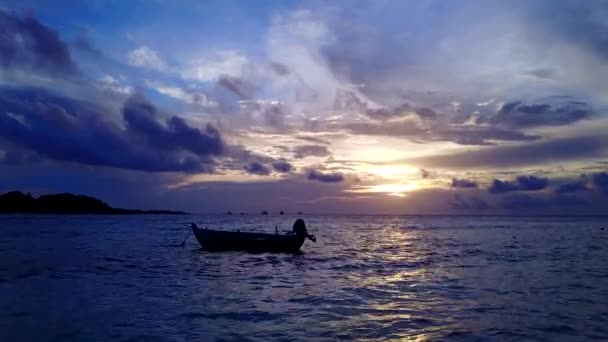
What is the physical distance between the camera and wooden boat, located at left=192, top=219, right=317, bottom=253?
42.2 meters

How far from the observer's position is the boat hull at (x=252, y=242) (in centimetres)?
4216

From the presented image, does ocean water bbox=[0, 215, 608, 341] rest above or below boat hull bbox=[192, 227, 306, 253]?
below

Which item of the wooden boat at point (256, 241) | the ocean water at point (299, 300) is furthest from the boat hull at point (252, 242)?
the ocean water at point (299, 300)

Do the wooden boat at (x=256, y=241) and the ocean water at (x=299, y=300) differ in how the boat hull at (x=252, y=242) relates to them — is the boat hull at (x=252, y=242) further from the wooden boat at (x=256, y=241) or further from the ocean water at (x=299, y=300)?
the ocean water at (x=299, y=300)

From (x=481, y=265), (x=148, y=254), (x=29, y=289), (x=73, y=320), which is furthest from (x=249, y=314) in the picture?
(x=148, y=254)

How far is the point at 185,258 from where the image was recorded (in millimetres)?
38375

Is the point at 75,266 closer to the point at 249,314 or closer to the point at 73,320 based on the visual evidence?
the point at 73,320

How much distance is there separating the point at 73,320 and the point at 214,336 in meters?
5.84

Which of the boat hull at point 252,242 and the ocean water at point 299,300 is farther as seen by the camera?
the boat hull at point 252,242

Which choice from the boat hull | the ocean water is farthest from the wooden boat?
the ocean water

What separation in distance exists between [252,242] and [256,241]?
382mm

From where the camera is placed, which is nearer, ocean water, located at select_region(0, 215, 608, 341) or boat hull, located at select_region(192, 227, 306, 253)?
ocean water, located at select_region(0, 215, 608, 341)

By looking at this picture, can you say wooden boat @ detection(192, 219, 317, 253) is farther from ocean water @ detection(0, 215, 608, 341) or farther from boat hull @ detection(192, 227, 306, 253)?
ocean water @ detection(0, 215, 608, 341)

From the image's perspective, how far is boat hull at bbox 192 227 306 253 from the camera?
42156 millimetres
